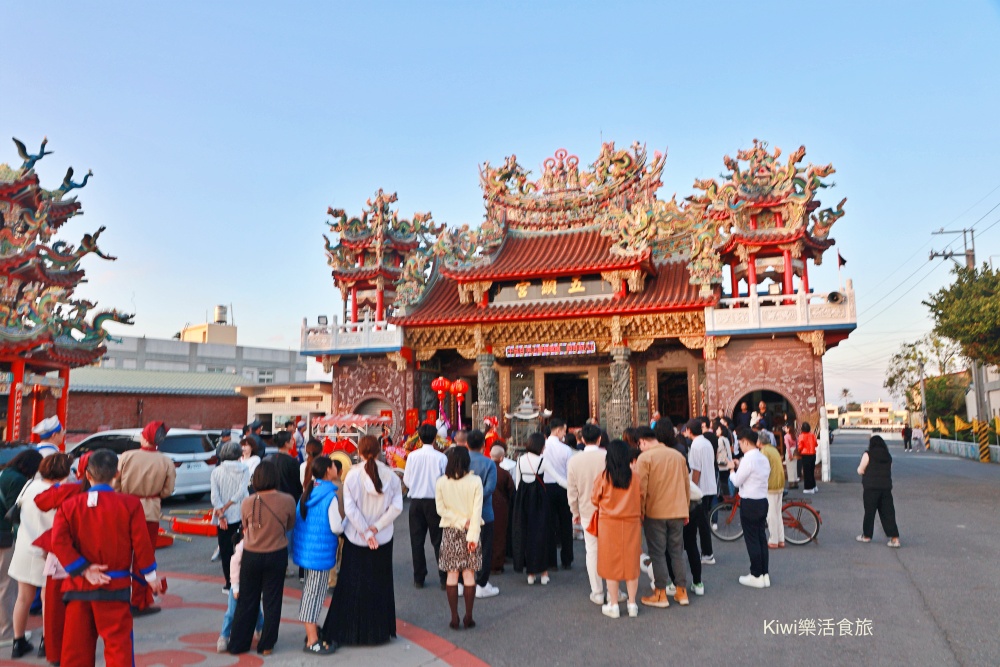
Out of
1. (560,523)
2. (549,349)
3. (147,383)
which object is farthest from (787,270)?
(147,383)

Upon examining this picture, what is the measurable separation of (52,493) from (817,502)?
12.8 meters

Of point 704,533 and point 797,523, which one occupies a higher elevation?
point 704,533

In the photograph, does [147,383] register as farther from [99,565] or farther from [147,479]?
[99,565]

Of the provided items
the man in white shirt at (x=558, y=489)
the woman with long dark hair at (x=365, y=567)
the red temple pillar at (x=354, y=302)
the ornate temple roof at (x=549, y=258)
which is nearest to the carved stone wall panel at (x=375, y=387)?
the red temple pillar at (x=354, y=302)

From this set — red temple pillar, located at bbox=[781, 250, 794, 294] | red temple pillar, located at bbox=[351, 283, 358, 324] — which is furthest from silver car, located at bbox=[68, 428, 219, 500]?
red temple pillar, located at bbox=[781, 250, 794, 294]

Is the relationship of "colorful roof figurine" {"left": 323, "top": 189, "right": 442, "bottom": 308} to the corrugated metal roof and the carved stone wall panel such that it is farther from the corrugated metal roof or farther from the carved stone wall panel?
the corrugated metal roof

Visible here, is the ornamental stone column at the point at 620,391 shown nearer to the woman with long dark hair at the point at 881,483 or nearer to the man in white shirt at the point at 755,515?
→ the woman with long dark hair at the point at 881,483

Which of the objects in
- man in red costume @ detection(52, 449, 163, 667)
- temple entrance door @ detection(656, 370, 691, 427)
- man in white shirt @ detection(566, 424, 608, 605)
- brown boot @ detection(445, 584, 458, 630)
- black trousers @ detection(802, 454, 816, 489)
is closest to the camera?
man in red costume @ detection(52, 449, 163, 667)

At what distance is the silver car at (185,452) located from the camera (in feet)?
42.7

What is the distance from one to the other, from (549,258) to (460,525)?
53.9 ft

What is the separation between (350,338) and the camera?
22.4 m

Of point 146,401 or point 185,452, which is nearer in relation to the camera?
point 185,452

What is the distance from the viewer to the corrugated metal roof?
26.4 m

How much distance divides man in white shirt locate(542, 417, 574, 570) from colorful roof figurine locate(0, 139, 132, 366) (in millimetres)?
17748
